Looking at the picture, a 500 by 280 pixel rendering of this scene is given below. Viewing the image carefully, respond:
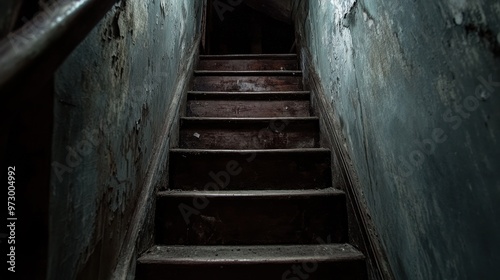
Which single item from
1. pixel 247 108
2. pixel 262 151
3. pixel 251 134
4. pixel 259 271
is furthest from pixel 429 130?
pixel 247 108

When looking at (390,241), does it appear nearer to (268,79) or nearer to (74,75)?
(74,75)

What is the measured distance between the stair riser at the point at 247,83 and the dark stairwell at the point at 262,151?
0.69 m

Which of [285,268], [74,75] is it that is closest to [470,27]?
[74,75]

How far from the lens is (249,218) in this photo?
1.50 metres

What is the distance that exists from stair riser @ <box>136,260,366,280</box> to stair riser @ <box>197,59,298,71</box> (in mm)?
2447

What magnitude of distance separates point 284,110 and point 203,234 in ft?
4.40

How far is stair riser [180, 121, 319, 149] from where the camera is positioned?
7.00 ft

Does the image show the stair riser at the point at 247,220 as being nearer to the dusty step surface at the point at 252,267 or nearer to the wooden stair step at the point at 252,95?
the dusty step surface at the point at 252,267

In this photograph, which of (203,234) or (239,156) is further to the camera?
(239,156)

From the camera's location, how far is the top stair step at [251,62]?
132 inches

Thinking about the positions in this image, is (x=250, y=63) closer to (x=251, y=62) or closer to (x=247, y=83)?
(x=251, y=62)

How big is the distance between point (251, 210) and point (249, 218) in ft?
0.13

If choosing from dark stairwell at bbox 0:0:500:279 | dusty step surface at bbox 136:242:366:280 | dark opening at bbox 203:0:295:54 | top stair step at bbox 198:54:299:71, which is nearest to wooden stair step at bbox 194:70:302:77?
top stair step at bbox 198:54:299:71

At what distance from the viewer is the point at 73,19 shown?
1.97 feet
